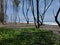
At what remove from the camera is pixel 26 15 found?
3941 centimetres

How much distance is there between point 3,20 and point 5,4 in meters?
3.86

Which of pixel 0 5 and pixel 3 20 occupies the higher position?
pixel 0 5

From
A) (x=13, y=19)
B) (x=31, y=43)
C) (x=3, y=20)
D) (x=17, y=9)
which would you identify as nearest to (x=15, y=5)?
(x=17, y=9)

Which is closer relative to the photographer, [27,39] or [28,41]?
[28,41]

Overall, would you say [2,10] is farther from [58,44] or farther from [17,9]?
[58,44]

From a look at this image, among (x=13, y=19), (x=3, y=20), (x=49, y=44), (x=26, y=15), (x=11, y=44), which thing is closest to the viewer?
(x=11, y=44)

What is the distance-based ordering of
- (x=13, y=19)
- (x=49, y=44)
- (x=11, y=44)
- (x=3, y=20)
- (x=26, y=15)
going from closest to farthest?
(x=11, y=44), (x=49, y=44), (x=26, y=15), (x=3, y=20), (x=13, y=19)

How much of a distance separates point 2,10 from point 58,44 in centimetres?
3304

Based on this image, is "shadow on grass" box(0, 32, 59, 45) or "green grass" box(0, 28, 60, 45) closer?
"shadow on grass" box(0, 32, 59, 45)

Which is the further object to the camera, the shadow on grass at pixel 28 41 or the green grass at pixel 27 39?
the green grass at pixel 27 39

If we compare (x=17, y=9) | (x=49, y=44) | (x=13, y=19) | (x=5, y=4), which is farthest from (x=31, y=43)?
(x=13, y=19)

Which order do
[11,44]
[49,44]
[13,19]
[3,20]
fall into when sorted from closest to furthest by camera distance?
[11,44] < [49,44] < [3,20] < [13,19]

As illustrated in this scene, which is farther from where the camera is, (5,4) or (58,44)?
(5,4)

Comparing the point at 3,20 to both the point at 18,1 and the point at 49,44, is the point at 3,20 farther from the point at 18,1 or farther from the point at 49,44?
the point at 49,44
